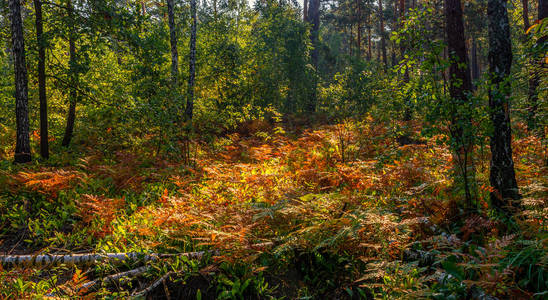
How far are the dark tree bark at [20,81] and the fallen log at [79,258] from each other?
488 centimetres

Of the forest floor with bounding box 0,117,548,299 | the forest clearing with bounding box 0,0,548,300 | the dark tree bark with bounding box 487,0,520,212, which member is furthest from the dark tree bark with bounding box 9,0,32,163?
the dark tree bark with bounding box 487,0,520,212

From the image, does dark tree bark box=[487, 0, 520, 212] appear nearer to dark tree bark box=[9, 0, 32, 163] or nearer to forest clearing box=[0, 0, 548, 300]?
forest clearing box=[0, 0, 548, 300]

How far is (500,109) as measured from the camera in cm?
367

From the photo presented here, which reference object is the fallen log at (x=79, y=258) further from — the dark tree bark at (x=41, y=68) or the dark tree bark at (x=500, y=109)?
the dark tree bark at (x=41, y=68)

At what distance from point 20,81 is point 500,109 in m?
9.94

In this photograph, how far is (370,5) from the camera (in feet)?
88.4

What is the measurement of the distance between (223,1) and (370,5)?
14.3 metres

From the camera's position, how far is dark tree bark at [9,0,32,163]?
6.75 metres

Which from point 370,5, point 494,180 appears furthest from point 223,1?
point 494,180

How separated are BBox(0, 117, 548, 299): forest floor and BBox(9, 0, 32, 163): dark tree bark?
1.59 metres

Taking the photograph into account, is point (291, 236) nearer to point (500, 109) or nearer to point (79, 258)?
point (79, 258)

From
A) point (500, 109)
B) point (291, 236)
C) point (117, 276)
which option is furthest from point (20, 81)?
point (500, 109)

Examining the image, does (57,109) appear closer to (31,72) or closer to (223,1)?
(31,72)

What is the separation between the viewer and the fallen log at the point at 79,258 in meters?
3.47
